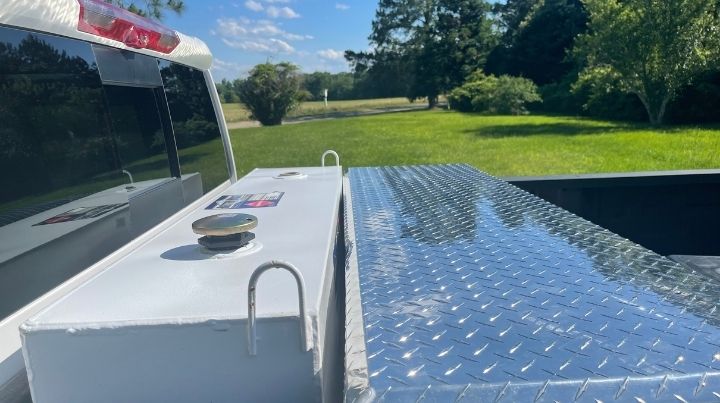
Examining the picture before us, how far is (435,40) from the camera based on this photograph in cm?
4850

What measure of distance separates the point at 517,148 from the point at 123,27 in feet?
41.3

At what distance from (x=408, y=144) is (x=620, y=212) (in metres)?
13.1

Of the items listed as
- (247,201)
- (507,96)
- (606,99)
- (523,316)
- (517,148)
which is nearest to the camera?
(523,316)

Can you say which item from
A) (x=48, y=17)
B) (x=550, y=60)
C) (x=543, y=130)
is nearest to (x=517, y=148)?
(x=543, y=130)

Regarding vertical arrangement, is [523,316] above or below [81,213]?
below

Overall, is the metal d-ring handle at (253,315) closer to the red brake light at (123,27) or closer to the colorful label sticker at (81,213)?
the colorful label sticker at (81,213)

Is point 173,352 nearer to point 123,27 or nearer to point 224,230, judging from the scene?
point 224,230

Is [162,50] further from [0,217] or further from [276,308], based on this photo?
[276,308]

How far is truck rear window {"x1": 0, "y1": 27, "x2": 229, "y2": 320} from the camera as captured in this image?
144cm

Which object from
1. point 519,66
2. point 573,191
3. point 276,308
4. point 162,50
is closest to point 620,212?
point 573,191

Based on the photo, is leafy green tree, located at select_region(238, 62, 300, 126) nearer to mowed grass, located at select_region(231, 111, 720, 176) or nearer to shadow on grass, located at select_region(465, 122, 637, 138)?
mowed grass, located at select_region(231, 111, 720, 176)

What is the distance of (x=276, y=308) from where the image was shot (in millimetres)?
1199

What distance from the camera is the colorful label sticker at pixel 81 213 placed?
1.60 metres

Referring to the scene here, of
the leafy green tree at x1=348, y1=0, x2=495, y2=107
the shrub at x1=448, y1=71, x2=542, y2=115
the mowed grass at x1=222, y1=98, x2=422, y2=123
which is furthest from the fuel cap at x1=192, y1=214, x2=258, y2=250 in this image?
the leafy green tree at x1=348, y1=0, x2=495, y2=107
